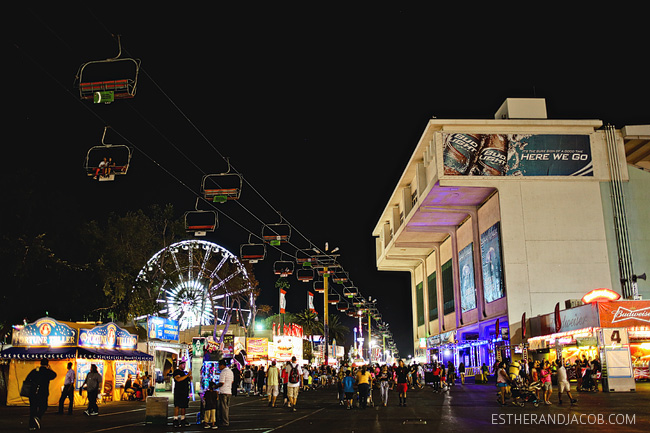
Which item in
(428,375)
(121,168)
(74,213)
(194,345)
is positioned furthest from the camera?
(428,375)

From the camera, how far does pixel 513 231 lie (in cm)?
4169

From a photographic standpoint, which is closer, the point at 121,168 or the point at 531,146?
the point at 121,168

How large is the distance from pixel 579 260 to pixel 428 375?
42.9ft

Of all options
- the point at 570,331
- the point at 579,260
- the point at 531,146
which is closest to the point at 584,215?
the point at 579,260

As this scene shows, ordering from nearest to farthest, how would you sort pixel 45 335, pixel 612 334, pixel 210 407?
pixel 210 407, pixel 45 335, pixel 612 334

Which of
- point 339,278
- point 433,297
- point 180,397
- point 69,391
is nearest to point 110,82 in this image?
point 180,397

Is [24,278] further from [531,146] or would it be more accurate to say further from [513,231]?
[531,146]

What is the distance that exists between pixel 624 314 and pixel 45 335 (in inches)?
964

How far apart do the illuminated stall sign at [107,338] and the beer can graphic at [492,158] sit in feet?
84.0

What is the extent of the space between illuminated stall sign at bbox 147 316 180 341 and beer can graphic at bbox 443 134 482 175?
20.7m

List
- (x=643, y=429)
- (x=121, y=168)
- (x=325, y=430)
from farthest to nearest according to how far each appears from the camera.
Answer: (x=121, y=168) < (x=325, y=430) < (x=643, y=429)

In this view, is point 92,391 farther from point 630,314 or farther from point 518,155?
point 518,155

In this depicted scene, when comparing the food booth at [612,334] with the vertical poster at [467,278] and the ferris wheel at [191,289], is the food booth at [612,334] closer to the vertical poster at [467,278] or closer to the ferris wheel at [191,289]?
the vertical poster at [467,278]

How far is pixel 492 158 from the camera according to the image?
43094mm
